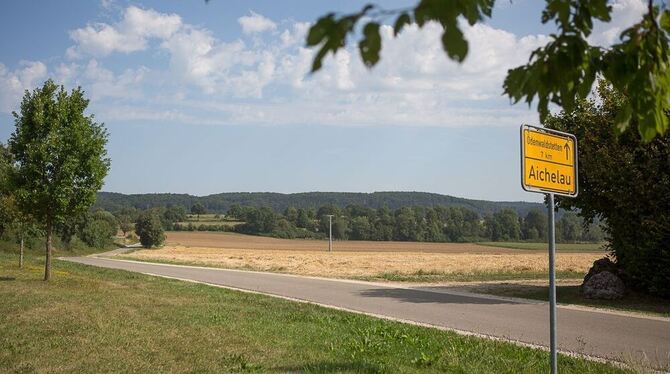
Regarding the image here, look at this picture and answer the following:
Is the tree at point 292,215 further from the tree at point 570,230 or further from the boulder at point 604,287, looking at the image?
the boulder at point 604,287

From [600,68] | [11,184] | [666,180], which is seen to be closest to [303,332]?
[600,68]

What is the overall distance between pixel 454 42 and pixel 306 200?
16941cm

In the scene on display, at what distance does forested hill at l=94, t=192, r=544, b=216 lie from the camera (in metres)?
161

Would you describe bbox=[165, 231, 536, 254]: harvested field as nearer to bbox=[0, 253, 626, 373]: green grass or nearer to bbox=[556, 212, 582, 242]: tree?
bbox=[556, 212, 582, 242]: tree

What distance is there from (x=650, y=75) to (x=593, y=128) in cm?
1596

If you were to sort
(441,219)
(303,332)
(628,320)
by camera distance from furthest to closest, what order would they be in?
1. (441,219)
2. (628,320)
3. (303,332)

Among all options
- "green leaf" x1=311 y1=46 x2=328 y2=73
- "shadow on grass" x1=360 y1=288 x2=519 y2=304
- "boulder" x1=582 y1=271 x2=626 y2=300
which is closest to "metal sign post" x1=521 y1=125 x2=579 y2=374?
"green leaf" x1=311 y1=46 x2=328 y2=73

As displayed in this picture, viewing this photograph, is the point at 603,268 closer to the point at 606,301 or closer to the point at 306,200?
the point at 606,301

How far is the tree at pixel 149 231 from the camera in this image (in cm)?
8906

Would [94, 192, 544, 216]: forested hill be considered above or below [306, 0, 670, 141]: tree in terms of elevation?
above

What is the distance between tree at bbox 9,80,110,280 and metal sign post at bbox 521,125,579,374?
17198 millimetres

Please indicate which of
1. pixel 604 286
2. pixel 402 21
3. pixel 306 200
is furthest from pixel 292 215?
pixel 402 21

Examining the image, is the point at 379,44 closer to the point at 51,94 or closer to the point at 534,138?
the point at 534,138

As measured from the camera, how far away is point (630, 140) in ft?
52.4
